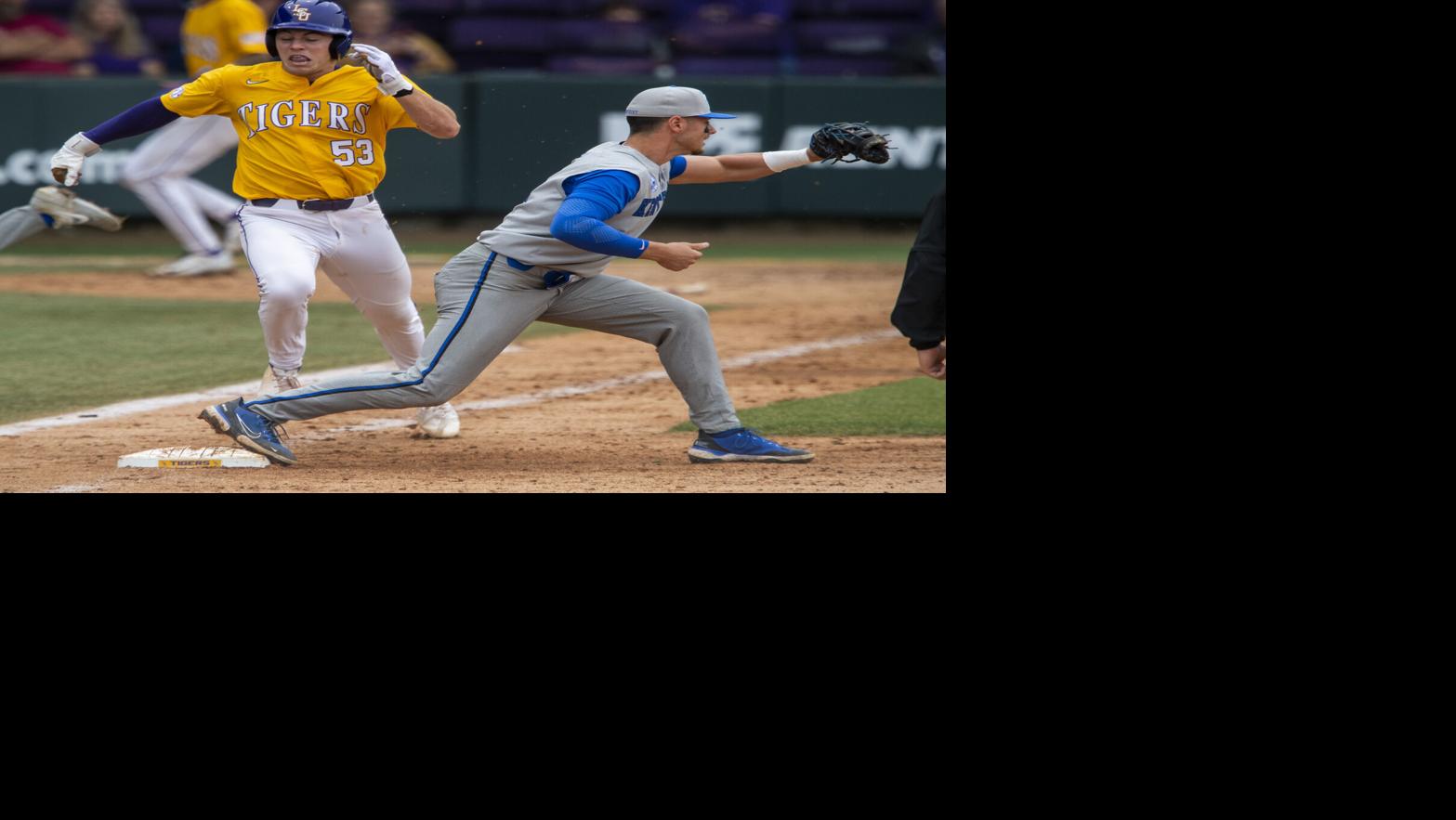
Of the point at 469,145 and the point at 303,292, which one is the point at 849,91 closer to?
the point at 469,145

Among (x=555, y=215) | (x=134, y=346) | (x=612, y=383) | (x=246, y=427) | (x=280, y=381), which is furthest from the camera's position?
(x=134, y=346)

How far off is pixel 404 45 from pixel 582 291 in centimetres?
819

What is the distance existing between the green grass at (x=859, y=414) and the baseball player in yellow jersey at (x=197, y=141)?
4519 millimetres

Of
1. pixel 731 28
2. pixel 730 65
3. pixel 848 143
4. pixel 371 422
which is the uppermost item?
pixel 731 28

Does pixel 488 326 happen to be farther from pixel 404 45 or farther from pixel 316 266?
pixel 404 45

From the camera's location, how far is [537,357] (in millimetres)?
8445

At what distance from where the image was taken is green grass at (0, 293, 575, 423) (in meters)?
7.11

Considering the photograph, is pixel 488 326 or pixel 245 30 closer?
pixel 488 326

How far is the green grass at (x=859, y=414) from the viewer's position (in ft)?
21.7

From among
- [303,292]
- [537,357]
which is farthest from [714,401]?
[537,357]

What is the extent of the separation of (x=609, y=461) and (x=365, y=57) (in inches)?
64.9

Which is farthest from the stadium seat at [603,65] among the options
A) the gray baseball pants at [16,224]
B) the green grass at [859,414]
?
the gray baseball pants at [16,224]

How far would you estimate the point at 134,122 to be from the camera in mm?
5727

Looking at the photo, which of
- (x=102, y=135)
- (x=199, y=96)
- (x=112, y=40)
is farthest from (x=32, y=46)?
(x=199, y=96)
